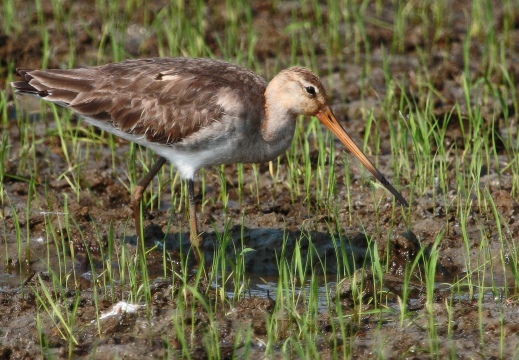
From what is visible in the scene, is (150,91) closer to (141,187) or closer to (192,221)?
(141,187)

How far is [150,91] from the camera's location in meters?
7.80

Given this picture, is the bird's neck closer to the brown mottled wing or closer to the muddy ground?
the brown mottled wing

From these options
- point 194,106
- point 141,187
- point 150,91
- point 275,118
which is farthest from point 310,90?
point 141,187

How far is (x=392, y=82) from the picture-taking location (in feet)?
32.3

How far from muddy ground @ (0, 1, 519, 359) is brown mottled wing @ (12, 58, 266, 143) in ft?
2.57

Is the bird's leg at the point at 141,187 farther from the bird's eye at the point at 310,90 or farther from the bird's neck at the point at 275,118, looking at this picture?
the bird's eye at the point at 310,90

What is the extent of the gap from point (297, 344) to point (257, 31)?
7.03 metres

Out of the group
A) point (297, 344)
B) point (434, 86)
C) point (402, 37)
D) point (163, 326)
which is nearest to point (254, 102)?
point (163, 326)

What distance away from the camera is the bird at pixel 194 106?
7.55 metres

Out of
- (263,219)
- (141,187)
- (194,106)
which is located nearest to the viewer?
(194,106)

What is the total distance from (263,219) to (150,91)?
1.44 metres

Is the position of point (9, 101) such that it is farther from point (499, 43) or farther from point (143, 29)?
point (499, 43)

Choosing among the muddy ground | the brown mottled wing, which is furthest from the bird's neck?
the muddy ground

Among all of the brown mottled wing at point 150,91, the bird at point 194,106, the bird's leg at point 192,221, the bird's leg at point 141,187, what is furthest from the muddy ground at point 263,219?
the brown mottled wing at point 150,91
